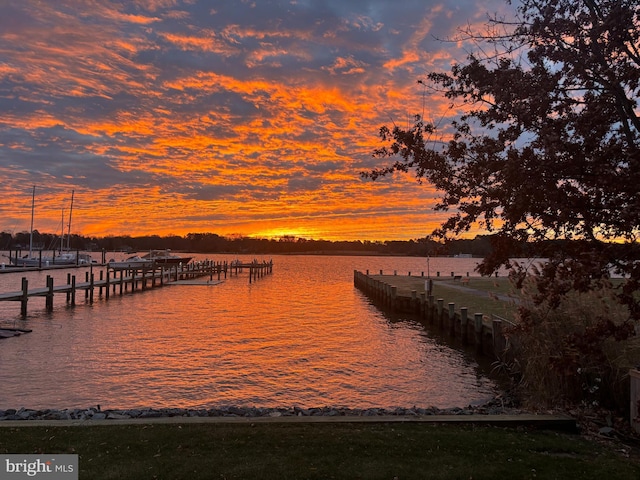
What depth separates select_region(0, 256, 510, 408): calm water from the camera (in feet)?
44.8

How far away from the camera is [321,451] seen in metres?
6.62

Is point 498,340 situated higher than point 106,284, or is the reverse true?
point 498,340

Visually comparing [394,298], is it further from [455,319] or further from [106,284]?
[106,284]

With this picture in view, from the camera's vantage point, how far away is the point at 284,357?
1927 cm

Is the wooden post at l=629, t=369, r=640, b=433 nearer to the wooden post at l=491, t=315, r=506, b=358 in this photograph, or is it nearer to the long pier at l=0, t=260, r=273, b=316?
the wooden post at l=491, t=315, r=506, b=358

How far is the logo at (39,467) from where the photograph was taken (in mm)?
5828

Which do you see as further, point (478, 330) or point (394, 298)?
point (394, 298)

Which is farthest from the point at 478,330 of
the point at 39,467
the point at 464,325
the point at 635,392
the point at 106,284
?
the point at 106,284

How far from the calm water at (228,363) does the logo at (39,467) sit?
651 cm

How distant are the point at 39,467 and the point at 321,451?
3.59 m

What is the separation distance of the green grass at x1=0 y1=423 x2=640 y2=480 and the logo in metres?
0.17

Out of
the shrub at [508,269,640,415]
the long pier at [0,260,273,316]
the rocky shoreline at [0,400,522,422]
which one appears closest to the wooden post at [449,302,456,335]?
the shrub at [508,269,640,415]

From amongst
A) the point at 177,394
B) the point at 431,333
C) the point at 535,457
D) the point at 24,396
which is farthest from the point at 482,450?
the point at 431,333

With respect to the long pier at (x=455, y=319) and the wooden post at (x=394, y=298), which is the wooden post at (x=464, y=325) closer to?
the long pier at (x=455, y=319)
